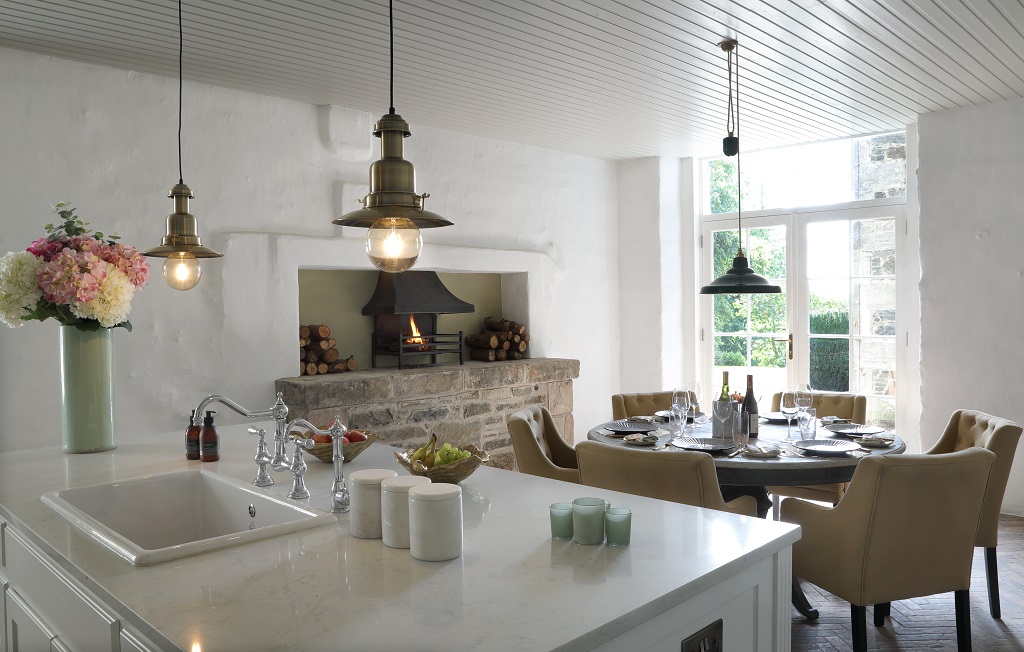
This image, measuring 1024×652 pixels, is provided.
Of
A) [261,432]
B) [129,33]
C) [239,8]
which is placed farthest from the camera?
[129,33]

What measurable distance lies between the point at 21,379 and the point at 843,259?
5.52 metres

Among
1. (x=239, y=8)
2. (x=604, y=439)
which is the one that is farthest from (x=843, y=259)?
(x=239, y=8)

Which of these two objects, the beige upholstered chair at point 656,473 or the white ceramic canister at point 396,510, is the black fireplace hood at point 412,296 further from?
the white ceramic canister at point 396,510

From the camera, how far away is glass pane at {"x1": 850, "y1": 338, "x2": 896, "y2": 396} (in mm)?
5699

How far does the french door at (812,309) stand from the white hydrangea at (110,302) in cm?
497

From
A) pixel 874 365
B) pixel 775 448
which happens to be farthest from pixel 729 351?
pixel 775 448

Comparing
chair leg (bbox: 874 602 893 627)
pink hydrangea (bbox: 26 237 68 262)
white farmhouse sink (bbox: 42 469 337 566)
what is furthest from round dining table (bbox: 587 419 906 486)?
pink hydrangea (bbox: 26 237 68 262)

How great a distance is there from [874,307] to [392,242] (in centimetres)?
508

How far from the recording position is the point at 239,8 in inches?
122

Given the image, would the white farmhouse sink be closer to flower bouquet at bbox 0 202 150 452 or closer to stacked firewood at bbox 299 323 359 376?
flower bouquet at bbox 0 202 150 452

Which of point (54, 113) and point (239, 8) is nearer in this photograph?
point (239, 8)

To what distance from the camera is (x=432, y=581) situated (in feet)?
4.61

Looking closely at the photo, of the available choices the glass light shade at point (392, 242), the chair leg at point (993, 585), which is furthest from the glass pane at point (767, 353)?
the glass light shade at point (392, 242)

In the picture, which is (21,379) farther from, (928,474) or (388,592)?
(928,474)
